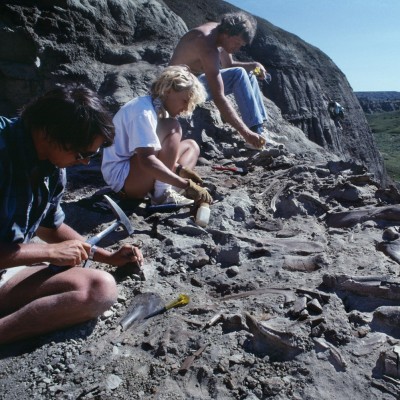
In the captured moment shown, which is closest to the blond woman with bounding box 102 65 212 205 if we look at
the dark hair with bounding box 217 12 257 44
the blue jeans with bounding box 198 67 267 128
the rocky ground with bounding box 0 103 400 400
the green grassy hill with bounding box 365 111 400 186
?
the rocky ground with bounding box 0 103 400 400

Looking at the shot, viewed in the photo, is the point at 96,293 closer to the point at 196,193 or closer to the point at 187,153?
Answer: the point at 196,193

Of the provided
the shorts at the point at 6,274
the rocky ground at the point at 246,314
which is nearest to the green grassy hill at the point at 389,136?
the rocky ground at the point at 246,314

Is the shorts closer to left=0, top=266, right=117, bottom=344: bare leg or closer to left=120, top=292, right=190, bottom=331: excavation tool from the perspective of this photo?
left=0, top=266, right=117, bottom=344: bare leg

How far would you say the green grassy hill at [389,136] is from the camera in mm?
38497

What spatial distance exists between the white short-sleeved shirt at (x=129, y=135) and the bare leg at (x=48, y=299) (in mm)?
1283

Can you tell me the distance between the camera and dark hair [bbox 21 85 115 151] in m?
1.75

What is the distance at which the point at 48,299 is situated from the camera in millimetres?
2090

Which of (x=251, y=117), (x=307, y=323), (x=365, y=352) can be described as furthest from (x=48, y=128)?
(x=251, y=117)

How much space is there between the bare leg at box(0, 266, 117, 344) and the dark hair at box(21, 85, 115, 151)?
0.67 metres

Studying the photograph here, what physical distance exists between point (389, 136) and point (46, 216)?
159 ft

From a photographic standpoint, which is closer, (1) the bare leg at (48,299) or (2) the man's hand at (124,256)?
(1) the bare leg at (48,299)

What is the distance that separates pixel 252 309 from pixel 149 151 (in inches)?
55.2

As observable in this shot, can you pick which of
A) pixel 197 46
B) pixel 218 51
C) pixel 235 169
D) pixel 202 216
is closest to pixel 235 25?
pixel 218 51

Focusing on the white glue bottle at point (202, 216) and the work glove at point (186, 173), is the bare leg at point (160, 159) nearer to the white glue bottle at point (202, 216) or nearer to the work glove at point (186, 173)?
the work glove at point (186, 173)
